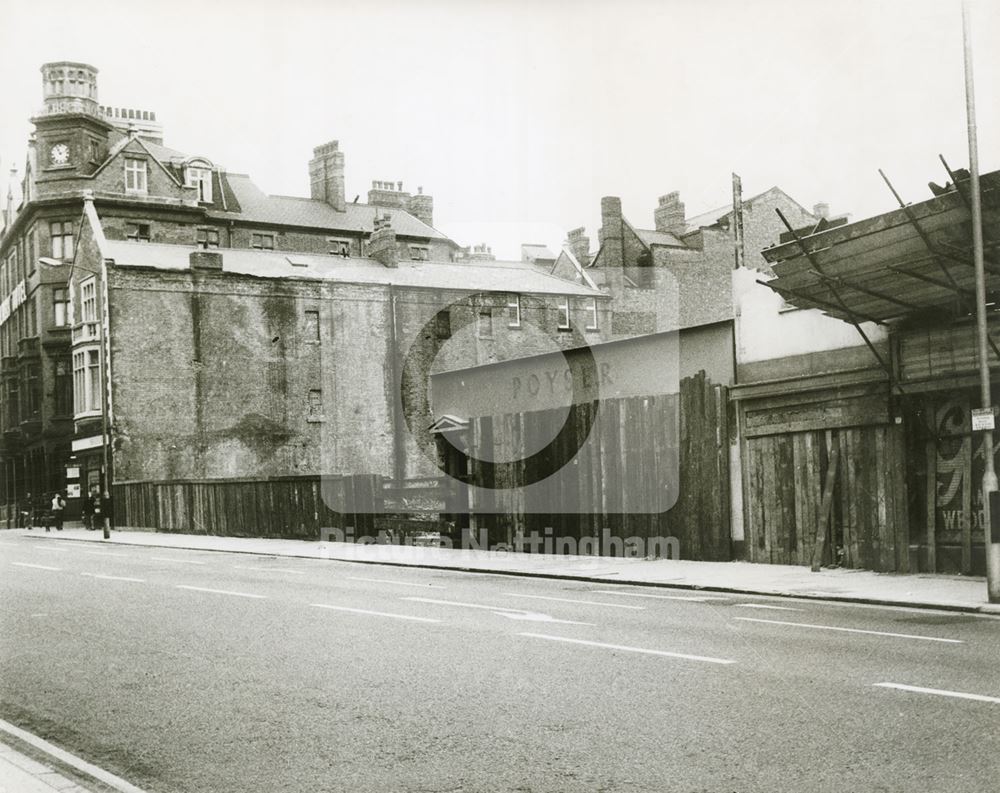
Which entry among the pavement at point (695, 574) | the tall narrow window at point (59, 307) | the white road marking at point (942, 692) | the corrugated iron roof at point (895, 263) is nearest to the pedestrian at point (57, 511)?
the tall narrow window at point (59, 307)

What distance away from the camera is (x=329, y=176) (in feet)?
214

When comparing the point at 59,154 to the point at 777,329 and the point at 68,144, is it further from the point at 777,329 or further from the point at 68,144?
the point at 777,329

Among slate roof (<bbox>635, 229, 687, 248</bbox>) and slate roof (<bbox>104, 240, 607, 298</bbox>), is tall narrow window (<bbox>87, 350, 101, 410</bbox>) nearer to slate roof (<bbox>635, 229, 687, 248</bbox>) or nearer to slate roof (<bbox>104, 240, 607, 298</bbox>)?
slate roof (<bbox>104, 240, 607, 298</bbox>)

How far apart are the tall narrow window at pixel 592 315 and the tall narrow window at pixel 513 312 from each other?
3.90 metres

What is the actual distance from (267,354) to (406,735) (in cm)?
3966

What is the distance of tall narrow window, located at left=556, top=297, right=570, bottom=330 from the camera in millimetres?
52719

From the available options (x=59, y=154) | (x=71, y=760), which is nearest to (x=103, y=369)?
(x=59, y=154)

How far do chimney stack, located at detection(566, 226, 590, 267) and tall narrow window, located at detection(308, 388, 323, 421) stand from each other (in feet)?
76.1

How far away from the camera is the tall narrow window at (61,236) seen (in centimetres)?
4734

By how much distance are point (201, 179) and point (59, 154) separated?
10.3m

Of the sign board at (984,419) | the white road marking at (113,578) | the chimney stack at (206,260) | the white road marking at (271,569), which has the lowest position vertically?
the white road marking at (271,569)

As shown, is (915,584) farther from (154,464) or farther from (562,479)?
(154,464)

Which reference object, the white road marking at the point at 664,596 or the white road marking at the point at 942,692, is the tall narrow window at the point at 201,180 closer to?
the white road marking at the point at 664,596

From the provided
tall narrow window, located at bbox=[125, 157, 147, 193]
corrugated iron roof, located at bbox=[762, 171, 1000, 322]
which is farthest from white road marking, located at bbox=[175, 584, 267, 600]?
tall narrow window, located at bbox=[125, 157, 147, 193]
